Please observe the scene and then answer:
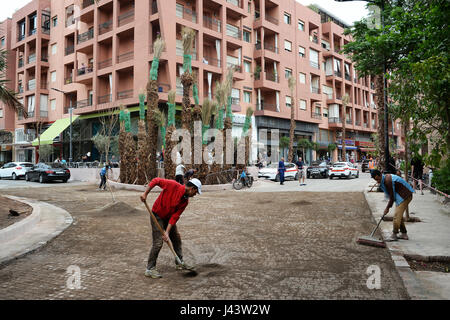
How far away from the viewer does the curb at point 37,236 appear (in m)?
5.40

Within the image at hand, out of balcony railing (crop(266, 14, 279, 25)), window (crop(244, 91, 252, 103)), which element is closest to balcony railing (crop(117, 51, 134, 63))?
window (crop(244, 91, 252, 103))

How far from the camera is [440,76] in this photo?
219 inches

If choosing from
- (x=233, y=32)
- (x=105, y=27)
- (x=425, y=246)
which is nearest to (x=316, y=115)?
(x=233, y=32)

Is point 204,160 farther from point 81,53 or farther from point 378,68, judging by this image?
point 81,53

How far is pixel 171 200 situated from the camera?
4305 millimetres

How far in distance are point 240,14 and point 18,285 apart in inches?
1227

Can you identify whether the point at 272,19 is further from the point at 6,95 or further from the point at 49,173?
the point at 6,95

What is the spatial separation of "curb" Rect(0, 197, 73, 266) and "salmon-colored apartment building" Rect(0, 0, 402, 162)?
16.7 m

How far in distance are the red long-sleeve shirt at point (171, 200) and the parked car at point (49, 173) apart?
20453mm

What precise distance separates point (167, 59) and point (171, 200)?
2221cm

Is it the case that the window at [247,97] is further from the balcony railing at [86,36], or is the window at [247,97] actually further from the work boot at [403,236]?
the work boot at [403,236]

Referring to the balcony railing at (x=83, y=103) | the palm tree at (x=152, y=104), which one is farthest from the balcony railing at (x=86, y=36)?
the palm tree at (x=152, y=104)

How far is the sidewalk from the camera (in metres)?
3.87
